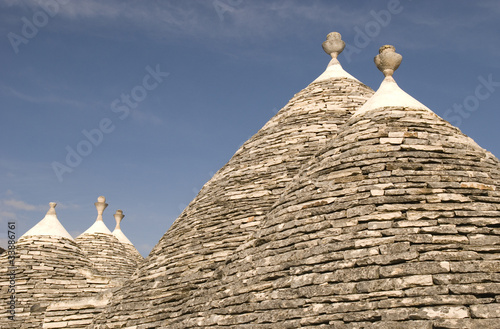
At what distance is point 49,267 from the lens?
539 inches

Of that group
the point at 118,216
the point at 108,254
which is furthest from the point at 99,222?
the point at 118,216

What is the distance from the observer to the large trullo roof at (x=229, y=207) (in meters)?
8.27

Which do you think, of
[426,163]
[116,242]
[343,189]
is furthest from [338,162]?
[116,242]

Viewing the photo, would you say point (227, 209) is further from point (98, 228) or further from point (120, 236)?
point (120, 236)

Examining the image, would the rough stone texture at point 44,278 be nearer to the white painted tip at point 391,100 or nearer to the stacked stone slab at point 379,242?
the stacked stone slab at point 379,242

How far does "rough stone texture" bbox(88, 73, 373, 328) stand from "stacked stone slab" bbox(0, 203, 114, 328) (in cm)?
391

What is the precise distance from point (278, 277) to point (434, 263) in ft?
5.25

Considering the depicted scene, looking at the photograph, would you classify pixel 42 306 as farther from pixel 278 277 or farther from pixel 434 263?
pixel 434 263

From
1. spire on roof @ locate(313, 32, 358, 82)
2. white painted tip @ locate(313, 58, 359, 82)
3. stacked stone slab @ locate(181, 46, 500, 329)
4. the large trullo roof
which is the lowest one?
stacked stone slab @ locate(181, 46, 500, 329)

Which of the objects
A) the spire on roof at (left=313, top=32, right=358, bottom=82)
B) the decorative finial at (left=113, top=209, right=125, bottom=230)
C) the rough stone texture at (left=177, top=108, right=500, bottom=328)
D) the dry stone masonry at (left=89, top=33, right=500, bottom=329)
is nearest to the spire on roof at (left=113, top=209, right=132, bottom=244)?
the decorative finial at (left=113, top=209, right=125, bottom=230)

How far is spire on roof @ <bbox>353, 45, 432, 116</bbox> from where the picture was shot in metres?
7.15

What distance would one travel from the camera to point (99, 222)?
20000 mm

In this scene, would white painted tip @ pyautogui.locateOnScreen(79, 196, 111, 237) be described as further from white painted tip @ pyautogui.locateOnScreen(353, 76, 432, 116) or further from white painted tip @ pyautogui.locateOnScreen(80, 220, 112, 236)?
white painted tip @ pyautogui.locateOnScreen(353, 76, 432, 116)

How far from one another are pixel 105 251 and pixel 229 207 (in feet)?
35.8
